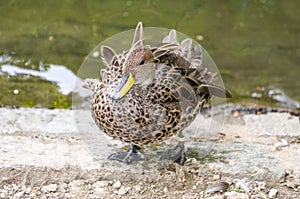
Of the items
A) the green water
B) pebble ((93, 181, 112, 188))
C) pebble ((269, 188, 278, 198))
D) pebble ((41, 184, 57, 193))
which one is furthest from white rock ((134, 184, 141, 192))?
the green water

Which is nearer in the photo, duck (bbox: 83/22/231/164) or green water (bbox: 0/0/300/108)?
duck (bbox: 83/22/231/164)

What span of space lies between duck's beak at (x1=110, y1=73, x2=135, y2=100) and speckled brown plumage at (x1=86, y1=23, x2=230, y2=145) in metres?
0.03

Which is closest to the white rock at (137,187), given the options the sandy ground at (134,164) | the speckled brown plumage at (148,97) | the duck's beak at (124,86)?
the sandy ground at (134,164)

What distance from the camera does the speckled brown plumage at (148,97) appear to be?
11.4 feet

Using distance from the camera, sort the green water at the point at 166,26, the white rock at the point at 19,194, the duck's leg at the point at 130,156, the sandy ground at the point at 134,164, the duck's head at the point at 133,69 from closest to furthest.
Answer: the duck's head at the point at 133,69 < the white rock at the point at 19,194 < the sandy ground at the point at 134,164 < the duck's leg at the point at 130,156 < the green water at the point at 166,26

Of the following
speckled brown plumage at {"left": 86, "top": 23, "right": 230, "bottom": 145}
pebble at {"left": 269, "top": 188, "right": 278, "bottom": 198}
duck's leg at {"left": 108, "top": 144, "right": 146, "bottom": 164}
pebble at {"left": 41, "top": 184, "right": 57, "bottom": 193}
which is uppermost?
speckled brown plumage at {"left": 86, "top": 23, "right": 230, "bottom": 145}

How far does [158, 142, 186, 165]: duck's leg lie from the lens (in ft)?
12.8

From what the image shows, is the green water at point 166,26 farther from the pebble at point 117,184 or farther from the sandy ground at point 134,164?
the pebble at point 117,184

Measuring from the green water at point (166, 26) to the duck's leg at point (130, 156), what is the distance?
90 cm

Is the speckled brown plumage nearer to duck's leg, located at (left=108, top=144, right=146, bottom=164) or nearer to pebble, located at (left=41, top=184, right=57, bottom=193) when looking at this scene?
duck's leg, located at (left=108, top=144, right=146, bottom=164)

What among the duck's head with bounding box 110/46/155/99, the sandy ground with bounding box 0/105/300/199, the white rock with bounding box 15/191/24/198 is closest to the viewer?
the duck's head with bounding box 110/46/155/99

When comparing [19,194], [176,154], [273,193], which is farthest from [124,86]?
[273,193]

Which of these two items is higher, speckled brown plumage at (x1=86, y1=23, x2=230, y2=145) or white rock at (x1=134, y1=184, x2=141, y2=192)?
speckled brown plumage at (x1=86, y1=23, x2=230, y2=145)

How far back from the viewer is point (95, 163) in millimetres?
3791
